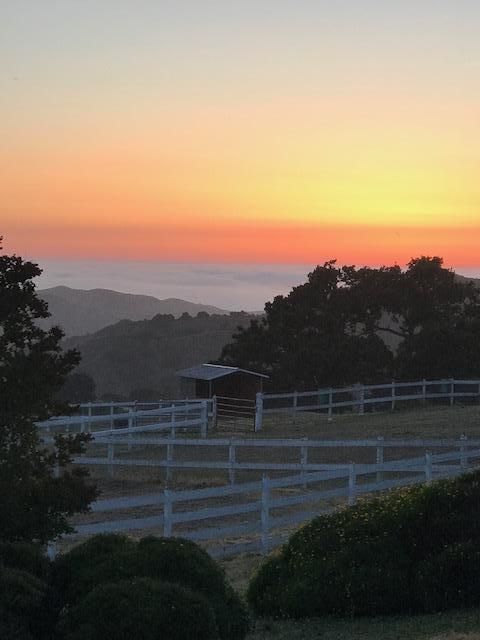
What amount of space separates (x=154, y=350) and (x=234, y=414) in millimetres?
126310

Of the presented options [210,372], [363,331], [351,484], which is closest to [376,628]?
[351,484]

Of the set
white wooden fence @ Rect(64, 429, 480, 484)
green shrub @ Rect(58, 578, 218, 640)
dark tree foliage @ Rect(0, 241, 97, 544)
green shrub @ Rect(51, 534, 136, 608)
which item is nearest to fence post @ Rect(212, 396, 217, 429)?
white wooden fence @ Rect(64, 429, 480, 484)

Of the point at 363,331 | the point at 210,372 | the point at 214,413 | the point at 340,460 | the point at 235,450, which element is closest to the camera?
the point at 235,450

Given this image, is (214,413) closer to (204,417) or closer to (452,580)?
(204,417)

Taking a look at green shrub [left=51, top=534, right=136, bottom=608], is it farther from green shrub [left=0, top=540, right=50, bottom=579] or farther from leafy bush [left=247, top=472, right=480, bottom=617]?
leafy bush [left=247, top=472, right=480, bottom=617]

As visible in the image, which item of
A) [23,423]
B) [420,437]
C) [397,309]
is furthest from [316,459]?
[397,309]

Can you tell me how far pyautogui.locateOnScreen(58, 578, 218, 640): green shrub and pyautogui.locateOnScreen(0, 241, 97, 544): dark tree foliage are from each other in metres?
1.53

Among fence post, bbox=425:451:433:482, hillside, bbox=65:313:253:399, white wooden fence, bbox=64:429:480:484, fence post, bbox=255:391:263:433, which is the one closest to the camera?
fence post, bbox=425:451:433:482

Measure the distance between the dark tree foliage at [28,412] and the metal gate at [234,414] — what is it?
98.6ft

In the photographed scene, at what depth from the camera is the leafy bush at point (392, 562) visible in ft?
36.7

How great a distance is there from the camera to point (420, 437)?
115 feet

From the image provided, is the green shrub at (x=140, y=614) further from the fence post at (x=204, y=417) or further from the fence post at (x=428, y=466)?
the fence post at (x=204, y=417)

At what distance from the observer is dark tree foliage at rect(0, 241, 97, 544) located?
1075 centimetres

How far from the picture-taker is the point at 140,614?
9.17 meters
